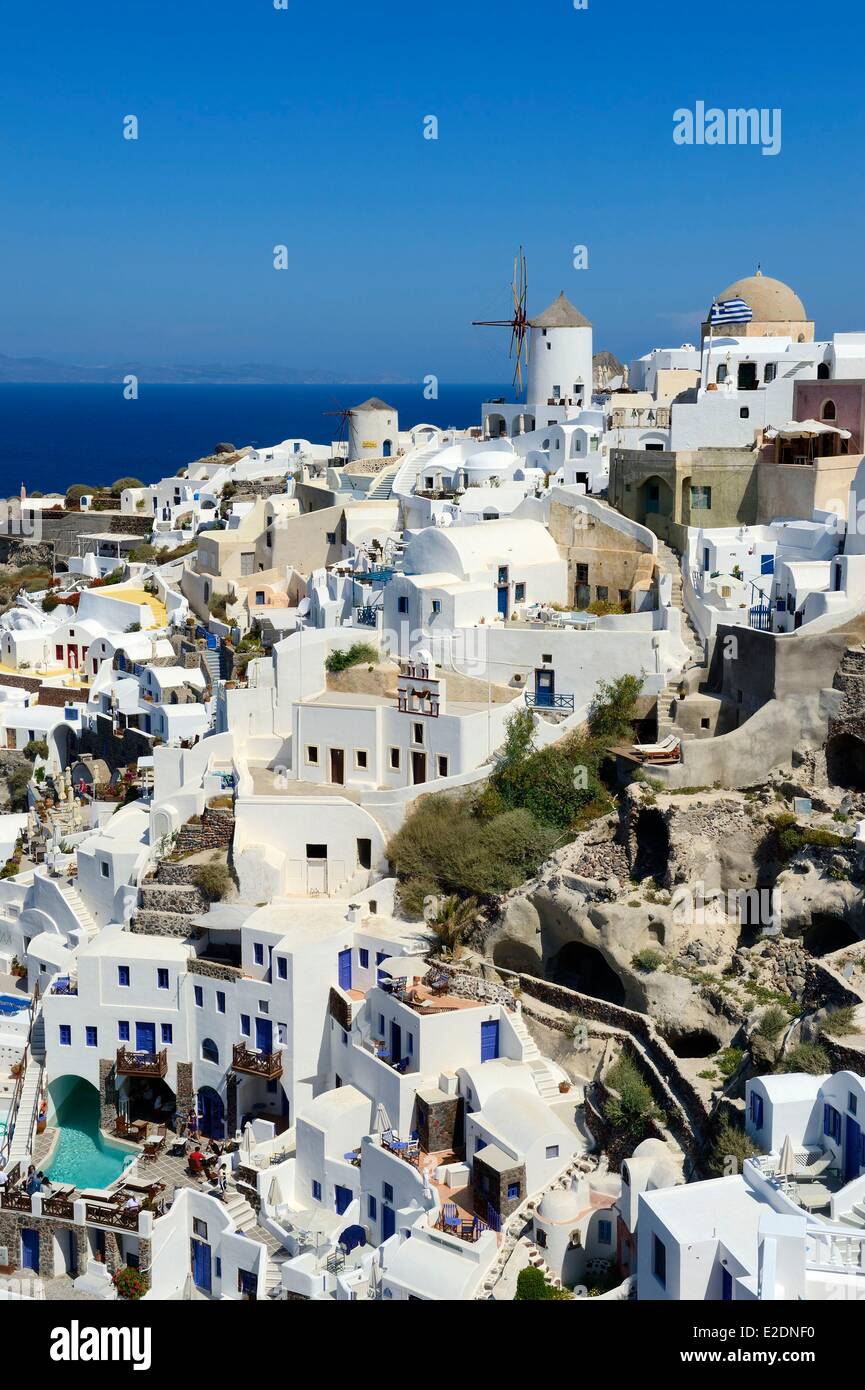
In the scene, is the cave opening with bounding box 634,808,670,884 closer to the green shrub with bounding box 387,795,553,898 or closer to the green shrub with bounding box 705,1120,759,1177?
the green shrub with bounding box 387,795,553,898

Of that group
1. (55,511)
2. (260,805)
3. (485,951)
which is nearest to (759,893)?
(485,951)

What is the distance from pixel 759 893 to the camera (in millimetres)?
27828

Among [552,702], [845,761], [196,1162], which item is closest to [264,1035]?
[196,1162]

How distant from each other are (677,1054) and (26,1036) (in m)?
12.7

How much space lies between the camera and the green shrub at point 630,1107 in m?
24.0

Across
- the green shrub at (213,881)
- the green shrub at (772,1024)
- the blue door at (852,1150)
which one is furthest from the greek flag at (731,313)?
the blue door at (852,1150)

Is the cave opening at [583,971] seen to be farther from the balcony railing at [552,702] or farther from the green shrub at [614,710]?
the balcony railing at [552,702]

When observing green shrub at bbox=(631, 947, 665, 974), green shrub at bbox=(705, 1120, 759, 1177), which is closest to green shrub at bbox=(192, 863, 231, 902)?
green shrub at bbox=(631, 947, 665, 974)

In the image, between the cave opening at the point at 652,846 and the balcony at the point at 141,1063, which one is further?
the balcony at the point at 141,1063

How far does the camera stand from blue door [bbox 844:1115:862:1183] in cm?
1998

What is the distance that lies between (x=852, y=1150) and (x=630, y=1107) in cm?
468

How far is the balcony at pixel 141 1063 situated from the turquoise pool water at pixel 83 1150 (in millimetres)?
1306

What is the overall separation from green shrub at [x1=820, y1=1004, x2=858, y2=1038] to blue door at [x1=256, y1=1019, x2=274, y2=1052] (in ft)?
33.4

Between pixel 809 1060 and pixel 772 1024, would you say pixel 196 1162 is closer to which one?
pixel 772 1024
